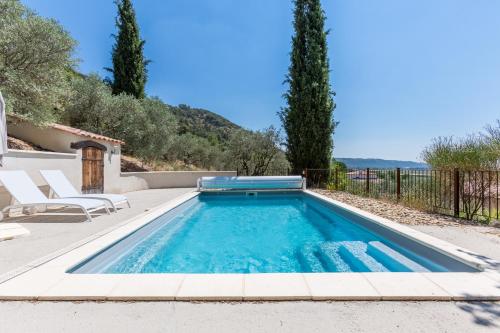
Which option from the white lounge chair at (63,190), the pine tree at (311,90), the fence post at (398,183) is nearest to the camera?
the white lounge chair at (63,190)

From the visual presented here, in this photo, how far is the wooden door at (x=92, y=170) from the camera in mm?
10445

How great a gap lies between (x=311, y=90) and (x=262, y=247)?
12.4m

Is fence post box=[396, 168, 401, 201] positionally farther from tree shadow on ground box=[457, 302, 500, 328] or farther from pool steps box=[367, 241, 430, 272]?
tree shadow on ground box=[457, 302, 500, 328]

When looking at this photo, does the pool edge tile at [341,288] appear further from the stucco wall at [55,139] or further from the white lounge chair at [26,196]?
the stucco wall at [55,139]

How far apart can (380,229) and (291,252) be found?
6.45ft

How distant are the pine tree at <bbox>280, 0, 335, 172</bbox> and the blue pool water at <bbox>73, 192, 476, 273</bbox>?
7.62 metres

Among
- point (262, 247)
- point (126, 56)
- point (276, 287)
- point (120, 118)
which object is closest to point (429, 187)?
point (262, 247)

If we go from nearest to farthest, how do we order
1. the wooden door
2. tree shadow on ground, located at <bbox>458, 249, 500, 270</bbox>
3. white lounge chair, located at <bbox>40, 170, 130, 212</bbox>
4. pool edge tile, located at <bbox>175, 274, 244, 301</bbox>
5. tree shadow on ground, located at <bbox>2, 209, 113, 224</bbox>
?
pool edge tile, located at <bbox>175, 274, 244, 301</bbox>
tree shadow on ground, located at <bbox>458, 249, 500, 270</bbox>
tree shadow on ground, located at <bbox>2, 209, 113, 224</bbox>
white lounge chair, located at <bbox>40, 170, 130, 212</bbox>
the wooden door

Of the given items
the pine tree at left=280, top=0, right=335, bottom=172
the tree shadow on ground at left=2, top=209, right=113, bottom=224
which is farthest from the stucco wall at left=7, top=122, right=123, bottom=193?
the pine tree at left=280, top=0, right=335, bottom=172

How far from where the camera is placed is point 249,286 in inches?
106

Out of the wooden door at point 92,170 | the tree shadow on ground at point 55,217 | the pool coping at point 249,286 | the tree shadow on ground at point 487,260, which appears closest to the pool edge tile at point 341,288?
the pool coping at point 249,286

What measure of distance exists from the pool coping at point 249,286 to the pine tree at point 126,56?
20334 mm

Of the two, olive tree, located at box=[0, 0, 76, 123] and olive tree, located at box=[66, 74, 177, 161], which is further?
olive tree, located at box=[66, 74, 177, 161]

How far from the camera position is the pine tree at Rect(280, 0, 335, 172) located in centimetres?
1569
